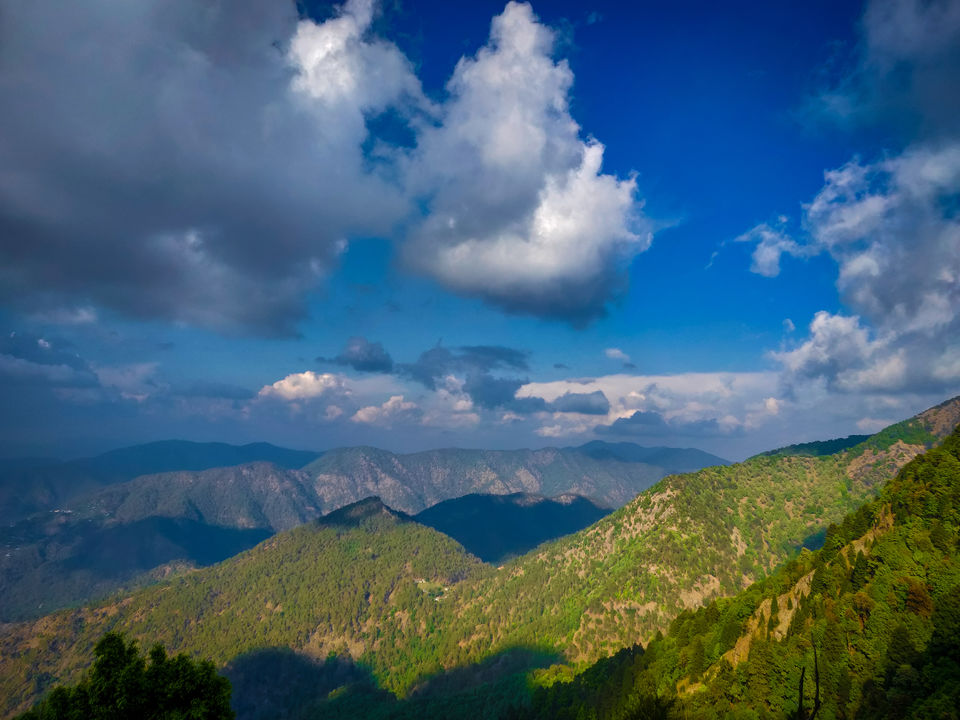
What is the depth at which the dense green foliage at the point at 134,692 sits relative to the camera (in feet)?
111

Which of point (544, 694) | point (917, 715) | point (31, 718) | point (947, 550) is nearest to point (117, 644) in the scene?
point (31, 718)

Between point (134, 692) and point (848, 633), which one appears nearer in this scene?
point (134, 692)

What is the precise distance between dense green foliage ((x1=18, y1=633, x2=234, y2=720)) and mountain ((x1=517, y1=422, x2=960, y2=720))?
41216mm

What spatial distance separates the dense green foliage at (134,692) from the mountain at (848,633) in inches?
1623

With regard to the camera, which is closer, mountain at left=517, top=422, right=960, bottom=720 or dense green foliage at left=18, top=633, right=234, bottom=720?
dense green foliage at left=18, top=633, right=234, bottom=720

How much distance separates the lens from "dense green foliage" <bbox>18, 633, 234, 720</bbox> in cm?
3391

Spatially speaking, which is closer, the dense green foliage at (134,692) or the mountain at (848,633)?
the dense green foliage at (134,692)

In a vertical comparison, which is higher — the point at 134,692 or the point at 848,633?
the point at 134,692

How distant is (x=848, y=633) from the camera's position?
5662 centimetres

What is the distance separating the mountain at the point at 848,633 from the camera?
4506 centimetres

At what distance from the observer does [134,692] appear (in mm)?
35406

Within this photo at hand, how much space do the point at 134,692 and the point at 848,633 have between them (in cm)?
7953

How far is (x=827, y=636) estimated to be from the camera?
5762 cm

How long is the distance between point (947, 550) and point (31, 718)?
324ft
